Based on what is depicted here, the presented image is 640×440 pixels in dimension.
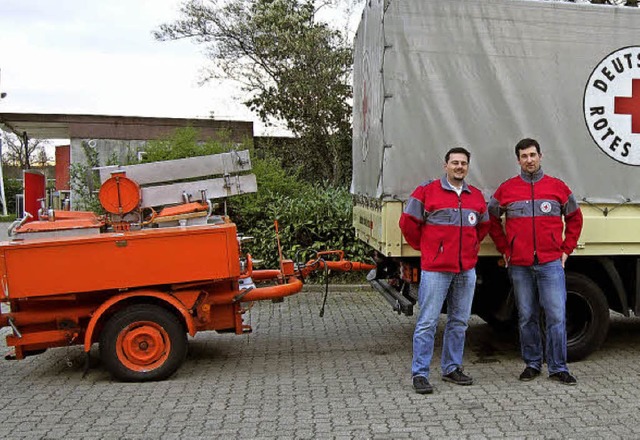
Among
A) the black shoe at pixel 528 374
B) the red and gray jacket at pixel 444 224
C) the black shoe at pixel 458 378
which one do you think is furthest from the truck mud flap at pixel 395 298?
the black shoe at pixel 528 374

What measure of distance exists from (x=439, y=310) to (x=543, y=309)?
3.09 feet

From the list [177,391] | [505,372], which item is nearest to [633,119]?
[505,372]

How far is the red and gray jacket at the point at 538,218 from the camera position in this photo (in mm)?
5094

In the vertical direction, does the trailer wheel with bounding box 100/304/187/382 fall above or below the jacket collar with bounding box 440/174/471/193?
below

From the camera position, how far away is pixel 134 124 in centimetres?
1633

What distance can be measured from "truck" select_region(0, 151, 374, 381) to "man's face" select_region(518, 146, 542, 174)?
2.34m

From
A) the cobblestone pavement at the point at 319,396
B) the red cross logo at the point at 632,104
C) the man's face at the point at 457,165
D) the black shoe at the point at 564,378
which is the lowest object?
the cobblestone pavement at the point at 319,396

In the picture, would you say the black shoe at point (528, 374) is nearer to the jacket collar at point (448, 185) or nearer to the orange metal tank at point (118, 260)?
the jacket collar at point (448, 185)

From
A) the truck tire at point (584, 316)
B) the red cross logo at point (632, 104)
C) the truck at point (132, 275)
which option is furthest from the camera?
the truck tire at point (584, 316)

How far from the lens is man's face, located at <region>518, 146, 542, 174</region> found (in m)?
5.07

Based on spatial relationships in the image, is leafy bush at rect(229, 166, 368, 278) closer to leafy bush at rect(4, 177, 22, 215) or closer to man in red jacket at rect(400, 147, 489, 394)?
man in red jacket at rect(400, 147, 489, 394)

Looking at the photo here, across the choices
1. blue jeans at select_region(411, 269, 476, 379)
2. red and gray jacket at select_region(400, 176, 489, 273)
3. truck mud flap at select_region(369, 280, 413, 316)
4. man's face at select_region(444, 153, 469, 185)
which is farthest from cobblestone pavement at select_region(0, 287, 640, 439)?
man's face at select_region(444, 153, 469, 185)

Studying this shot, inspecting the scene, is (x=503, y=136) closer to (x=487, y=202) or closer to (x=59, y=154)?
(x=487, y=202)

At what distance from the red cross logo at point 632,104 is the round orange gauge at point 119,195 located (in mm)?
4142
